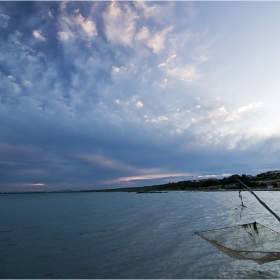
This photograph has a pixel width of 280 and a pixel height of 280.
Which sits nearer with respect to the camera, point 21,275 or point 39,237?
point 21,275

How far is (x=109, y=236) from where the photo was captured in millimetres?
24156

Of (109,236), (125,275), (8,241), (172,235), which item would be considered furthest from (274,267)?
(8,241)

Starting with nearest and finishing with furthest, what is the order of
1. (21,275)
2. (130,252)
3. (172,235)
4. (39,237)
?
1. (21,275)
2. (130,252)
3. (172,235)
4. (39,237)

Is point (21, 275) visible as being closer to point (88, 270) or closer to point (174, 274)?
point (88, 270)

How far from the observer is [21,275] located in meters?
14.2

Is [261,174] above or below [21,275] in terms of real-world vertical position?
above

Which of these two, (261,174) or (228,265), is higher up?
(261,174)

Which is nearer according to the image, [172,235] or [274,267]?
[274,267]

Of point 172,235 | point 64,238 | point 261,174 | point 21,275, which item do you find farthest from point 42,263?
point 261,174

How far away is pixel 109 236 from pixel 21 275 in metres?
11.1

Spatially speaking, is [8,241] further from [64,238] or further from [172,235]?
[172,235]

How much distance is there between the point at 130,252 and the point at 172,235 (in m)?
7.17

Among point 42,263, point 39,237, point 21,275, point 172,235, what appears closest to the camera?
point 21,275

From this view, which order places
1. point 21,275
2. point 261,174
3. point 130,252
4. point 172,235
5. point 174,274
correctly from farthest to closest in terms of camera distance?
point 261,174, point 172,235, point 130,252, point 21,275, point 174,274
